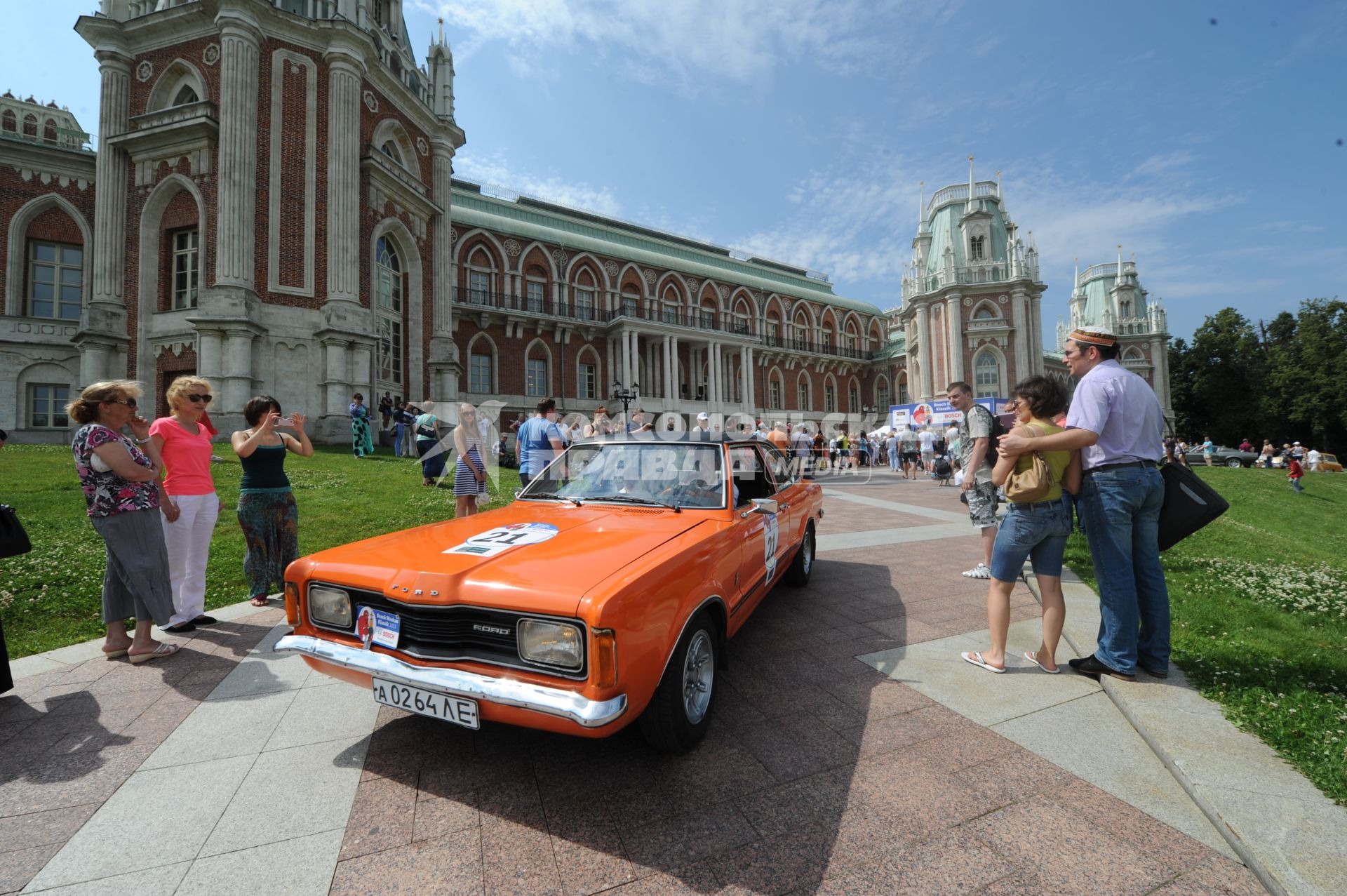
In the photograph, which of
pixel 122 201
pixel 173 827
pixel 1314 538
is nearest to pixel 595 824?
pixel 173 827

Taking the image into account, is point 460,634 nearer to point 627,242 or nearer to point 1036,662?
point 1036,662

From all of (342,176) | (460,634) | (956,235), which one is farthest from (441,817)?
(956,235)

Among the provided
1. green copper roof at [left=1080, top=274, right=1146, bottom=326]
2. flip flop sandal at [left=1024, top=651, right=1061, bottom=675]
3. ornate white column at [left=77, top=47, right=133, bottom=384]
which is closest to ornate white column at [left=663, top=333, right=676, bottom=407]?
ornate white column at [left=77, top=47, right=133, bottom=384]

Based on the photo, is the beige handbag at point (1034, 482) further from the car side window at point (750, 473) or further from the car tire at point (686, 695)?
the car tire at point (686, 695)

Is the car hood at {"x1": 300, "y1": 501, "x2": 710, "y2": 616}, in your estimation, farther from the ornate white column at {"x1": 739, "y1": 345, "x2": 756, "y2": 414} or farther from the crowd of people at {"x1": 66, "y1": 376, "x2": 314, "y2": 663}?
the ornate white column at {"x1": 739, "y1": 345, "x2": 756, "y2": 414}

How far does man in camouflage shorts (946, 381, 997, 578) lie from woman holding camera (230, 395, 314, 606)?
5.89m

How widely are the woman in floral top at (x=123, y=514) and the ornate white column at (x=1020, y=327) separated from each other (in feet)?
→ 152

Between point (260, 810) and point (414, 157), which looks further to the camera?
point (414, 157)

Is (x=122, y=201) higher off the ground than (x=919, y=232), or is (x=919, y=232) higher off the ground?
(x=919, y=232)

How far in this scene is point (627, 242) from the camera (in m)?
42.3

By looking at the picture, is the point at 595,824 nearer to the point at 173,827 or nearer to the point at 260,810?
the point at 260,810

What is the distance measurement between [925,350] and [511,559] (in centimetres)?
4688

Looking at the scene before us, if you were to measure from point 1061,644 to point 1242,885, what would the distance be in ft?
7.87

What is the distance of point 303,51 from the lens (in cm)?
1997
